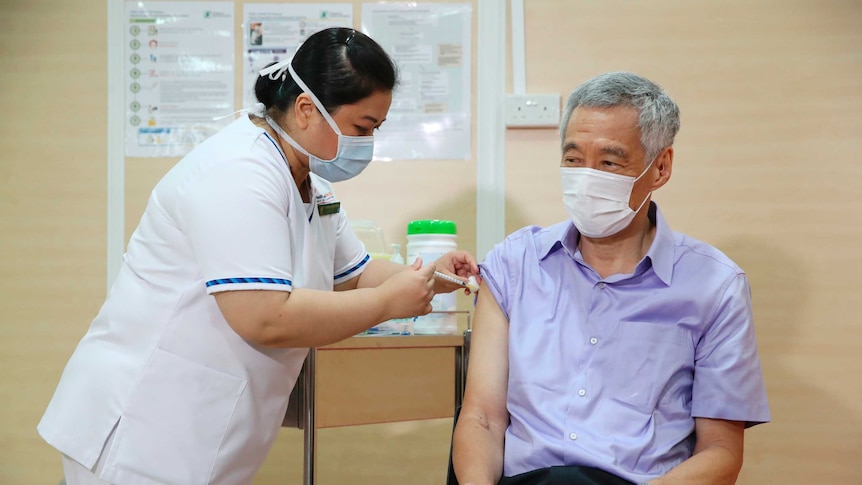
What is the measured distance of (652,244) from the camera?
1637mm

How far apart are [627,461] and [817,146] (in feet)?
5.01

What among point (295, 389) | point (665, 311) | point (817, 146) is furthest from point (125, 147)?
point (817, 146)

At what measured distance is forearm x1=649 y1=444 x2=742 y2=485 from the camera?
1455 millimetres

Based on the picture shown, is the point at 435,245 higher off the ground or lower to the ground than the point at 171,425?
higher

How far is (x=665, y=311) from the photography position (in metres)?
1.60

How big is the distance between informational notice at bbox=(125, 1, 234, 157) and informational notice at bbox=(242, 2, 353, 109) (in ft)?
0.23

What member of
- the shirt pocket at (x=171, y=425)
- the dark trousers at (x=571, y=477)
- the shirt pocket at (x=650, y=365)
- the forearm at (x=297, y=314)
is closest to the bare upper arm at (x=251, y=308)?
the forearm at (x=297, y=314)

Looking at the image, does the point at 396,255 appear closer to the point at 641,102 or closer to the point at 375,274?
the point at 375,274

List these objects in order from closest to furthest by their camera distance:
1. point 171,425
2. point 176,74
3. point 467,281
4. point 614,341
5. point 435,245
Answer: point 171,425
point 614,341
point 467,281
point 435,245
point 176,74

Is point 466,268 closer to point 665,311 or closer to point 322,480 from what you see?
point 665,311

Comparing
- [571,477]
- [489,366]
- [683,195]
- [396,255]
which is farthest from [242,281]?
[683,195]

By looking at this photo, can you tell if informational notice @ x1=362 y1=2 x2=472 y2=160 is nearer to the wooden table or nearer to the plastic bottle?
the plastic bottle

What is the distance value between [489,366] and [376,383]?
1.26 feet

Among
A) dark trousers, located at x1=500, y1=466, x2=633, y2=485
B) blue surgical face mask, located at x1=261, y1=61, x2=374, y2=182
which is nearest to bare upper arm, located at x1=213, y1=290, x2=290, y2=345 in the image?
blue surgical face mask, located at x1=261, y1=61, x2=374, y2=182
